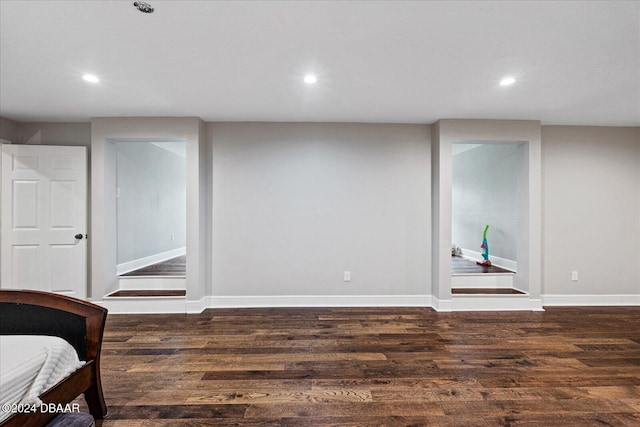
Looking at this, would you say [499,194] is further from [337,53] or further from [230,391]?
[230,391]

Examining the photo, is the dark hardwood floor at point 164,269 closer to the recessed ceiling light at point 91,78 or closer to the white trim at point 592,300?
the recessed ceiling light at point 91,78

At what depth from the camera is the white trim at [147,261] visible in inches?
193

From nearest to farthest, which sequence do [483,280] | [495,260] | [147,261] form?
[483,280] < [495,260] < [147,261]

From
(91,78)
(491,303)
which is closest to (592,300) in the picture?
(491,303)

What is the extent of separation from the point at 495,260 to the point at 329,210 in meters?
3.09

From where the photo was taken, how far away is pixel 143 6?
194cm

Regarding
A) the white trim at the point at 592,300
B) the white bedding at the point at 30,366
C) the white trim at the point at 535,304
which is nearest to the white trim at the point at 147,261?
the white bedding at the point at 30,366

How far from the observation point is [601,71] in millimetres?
2816

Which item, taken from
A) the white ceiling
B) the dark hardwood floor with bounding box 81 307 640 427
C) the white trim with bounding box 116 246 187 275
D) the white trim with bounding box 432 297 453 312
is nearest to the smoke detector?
the white ceiling

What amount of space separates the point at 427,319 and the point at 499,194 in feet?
9.29

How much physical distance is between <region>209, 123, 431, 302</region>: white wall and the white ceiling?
0.55 m

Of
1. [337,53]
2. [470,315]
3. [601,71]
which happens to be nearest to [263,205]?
[337,53]

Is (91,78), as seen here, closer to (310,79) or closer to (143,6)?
(143,6)

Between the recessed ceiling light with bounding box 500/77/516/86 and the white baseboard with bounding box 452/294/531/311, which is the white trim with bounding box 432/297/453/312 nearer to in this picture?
the white baseboard with bounding box 452/294/531/311
